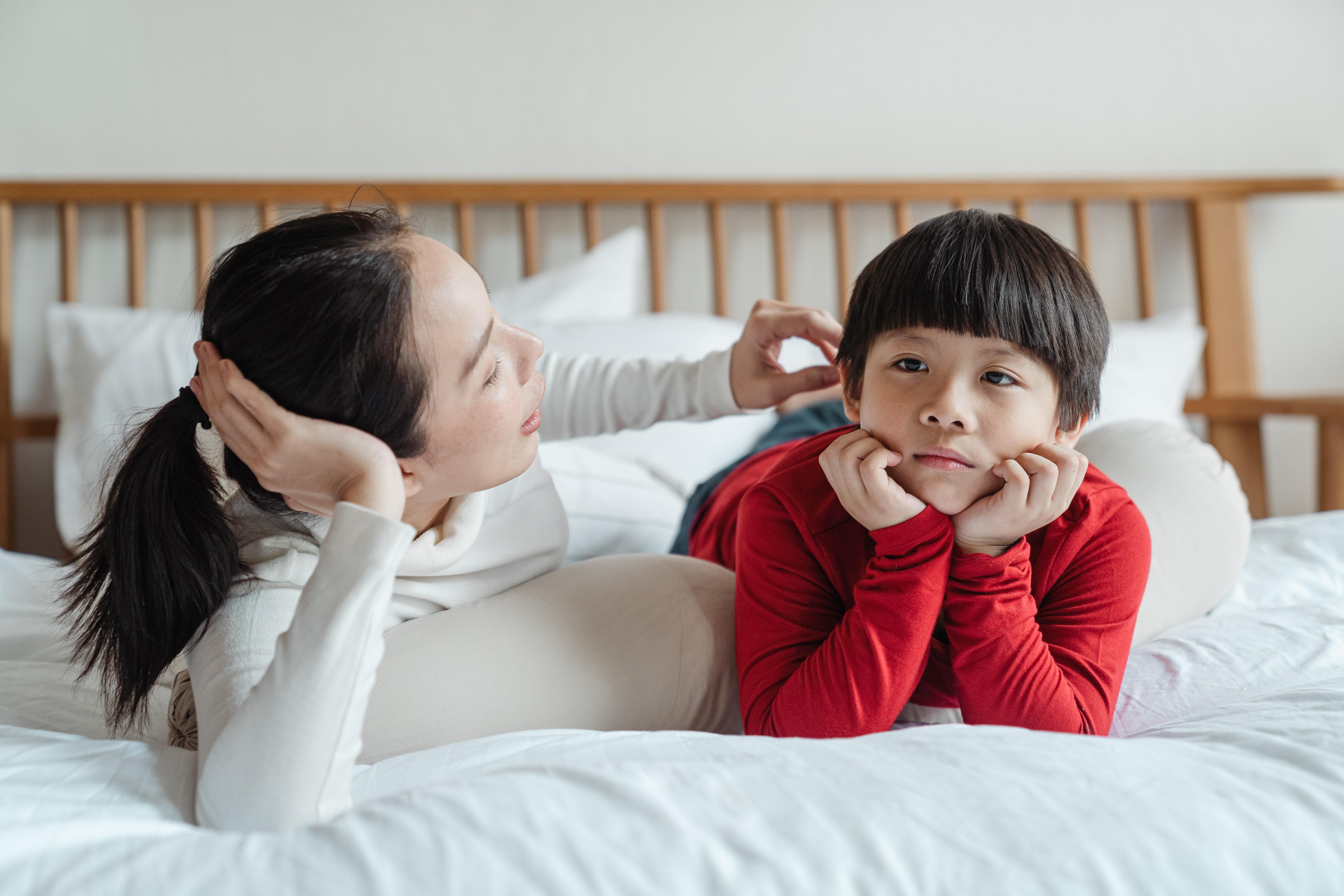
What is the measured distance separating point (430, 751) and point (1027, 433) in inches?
18.5

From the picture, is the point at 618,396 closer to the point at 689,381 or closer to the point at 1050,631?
the point at 689,381

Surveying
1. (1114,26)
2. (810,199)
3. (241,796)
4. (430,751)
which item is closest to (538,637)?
(430,751)

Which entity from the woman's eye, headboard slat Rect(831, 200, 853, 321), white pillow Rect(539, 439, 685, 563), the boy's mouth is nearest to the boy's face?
the boy's mouth

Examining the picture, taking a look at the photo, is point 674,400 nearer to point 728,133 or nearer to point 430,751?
point 430,751

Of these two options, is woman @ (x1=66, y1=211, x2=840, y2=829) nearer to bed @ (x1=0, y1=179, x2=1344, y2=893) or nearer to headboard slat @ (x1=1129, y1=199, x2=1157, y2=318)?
bed @ (x1=0, y1=179, x2=1344, y2=893)

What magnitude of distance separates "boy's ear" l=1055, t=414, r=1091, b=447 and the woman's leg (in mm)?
298

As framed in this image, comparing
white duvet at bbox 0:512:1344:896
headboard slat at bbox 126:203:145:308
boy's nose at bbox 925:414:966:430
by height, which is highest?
headboard slat at bbox 126:203:145:308

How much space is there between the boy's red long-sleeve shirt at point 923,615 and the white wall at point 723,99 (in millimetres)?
1176

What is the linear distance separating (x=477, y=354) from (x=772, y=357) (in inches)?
15.6

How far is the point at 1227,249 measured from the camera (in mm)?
1808

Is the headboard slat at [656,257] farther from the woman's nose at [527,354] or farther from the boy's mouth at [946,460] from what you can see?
the boy's mouth at [946,460]

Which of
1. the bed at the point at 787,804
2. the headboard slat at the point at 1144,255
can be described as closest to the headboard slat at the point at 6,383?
the bed at the point at 787,804

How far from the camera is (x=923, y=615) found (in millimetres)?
647

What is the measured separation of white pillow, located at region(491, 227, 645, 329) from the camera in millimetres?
1511
